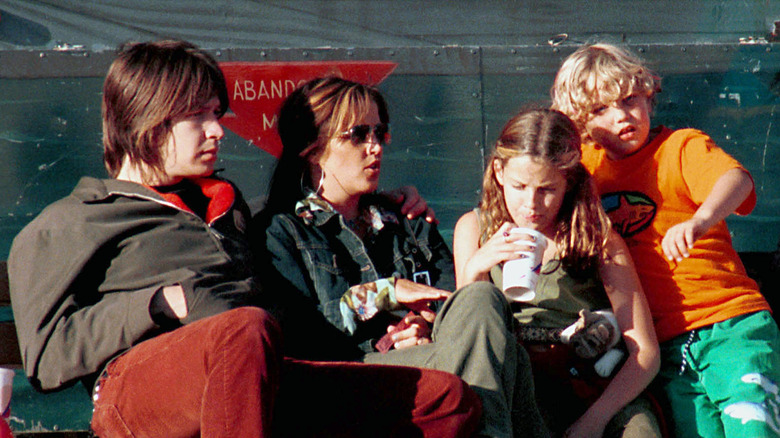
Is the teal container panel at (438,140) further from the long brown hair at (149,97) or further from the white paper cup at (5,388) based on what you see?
the white paper cup at (5,388)

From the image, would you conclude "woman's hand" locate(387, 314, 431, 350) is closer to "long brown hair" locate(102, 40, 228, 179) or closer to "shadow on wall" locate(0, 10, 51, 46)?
"long brown hair" locate(102, 40, 228, 179)

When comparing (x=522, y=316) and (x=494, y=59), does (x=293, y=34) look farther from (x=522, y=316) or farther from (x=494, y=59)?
(x=522, y=316)

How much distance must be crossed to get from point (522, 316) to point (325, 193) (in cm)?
78

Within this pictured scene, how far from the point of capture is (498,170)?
288 centimetres

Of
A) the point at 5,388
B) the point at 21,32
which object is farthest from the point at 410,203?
the point at 21,32

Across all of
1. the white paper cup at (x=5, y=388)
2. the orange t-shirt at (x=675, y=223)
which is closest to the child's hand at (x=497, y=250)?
the orange t-shirt at (x=675, y=223)

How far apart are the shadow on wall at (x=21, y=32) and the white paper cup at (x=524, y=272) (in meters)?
2.65

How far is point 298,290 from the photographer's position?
9.16 ft

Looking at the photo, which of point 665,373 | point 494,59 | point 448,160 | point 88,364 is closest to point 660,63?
point 494,59

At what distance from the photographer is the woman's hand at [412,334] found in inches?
105

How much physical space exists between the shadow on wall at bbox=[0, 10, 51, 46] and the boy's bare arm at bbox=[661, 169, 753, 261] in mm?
2942

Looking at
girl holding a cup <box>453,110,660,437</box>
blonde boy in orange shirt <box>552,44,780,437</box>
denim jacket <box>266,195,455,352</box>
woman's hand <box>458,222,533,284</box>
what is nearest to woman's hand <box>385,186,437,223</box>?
denim jacket <box>266,195,455,352</box>

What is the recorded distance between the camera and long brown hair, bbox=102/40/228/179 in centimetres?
259

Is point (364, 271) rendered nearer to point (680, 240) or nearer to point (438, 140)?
point (680, 240)
